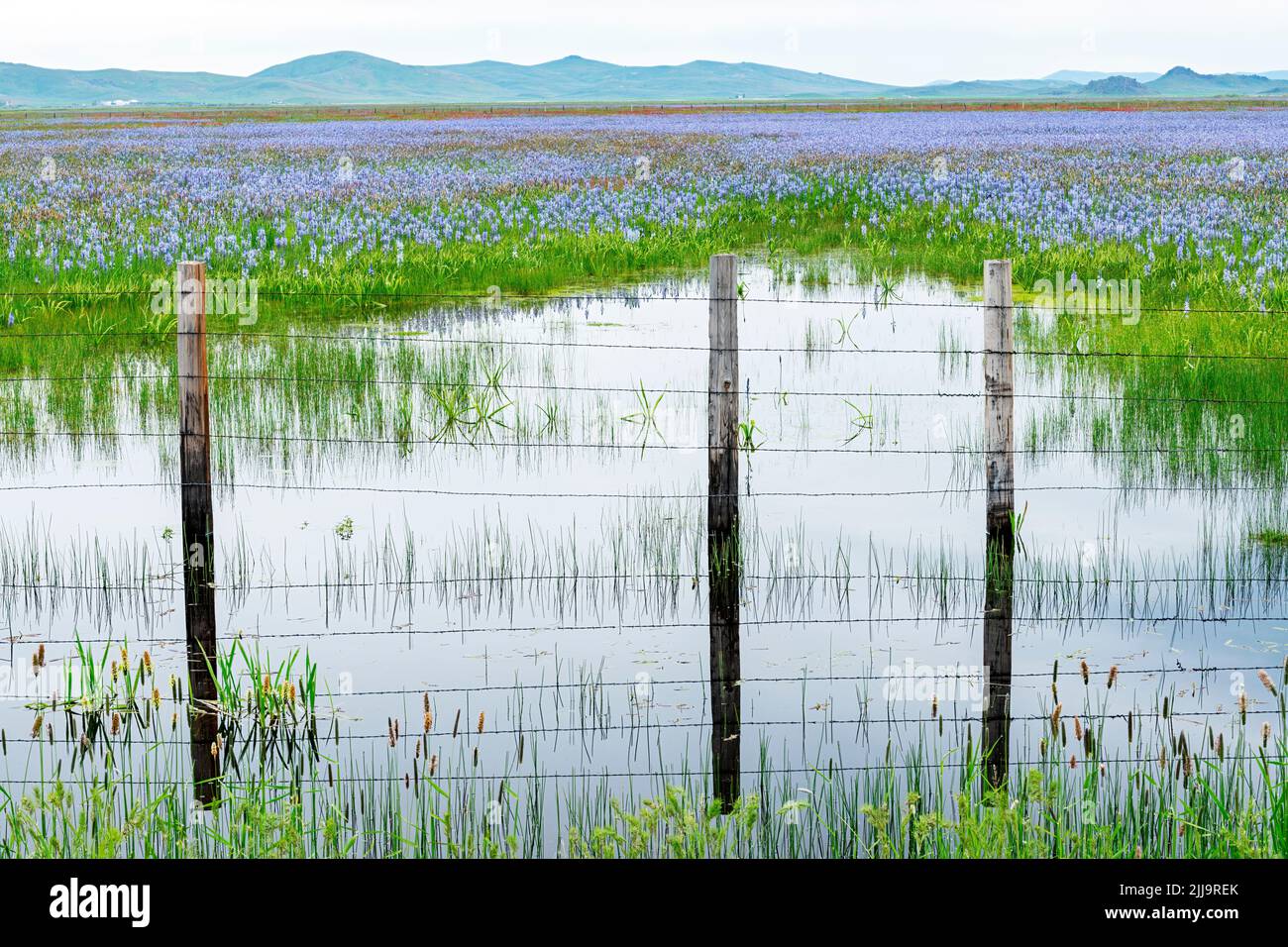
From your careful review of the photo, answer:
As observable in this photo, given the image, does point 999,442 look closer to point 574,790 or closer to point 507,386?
point 574,790

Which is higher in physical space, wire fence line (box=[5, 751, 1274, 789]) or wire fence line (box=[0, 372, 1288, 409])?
wire fence line (box=[0, 372, 1288, 409])

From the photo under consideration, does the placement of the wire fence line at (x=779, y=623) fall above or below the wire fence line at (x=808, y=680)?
above

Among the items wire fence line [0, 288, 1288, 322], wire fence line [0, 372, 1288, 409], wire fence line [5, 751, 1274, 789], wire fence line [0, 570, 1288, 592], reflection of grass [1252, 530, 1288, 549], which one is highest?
wire fence line [0, 288, 1288, 322]

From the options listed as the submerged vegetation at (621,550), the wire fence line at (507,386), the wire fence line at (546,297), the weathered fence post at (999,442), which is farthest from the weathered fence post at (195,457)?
the wire fence line at (546,297)

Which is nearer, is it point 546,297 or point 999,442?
point 999,442

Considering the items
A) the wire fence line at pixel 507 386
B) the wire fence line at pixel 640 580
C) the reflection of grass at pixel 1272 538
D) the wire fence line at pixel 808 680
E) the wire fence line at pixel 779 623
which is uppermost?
the wire fence line at pixel 507 386

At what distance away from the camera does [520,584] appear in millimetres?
7473

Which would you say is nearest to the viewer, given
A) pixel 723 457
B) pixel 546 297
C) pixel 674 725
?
pixel 674 725

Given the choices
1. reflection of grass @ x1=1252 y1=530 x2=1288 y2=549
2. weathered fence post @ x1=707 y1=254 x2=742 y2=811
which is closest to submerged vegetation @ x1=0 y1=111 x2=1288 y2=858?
reflection of grass @ x1=1252 y1=530 x2=1288 y2=549

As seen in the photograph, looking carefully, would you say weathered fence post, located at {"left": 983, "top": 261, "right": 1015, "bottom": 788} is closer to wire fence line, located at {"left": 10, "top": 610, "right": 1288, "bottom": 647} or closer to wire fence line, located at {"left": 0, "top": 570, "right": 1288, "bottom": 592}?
wire fence line, located at {"left": 10, "top": 610, "right": 1288, "bottom": 647}

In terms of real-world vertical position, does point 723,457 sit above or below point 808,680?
above

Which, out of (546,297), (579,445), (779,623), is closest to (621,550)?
(779,623)

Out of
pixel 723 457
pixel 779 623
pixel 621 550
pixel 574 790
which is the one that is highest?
pixel 723 457

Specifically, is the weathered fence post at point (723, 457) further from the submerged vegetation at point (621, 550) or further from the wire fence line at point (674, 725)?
the wire fence line at point (674, 725)
